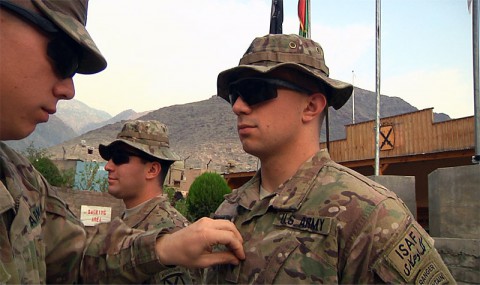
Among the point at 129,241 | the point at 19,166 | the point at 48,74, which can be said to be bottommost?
the point at 129,241

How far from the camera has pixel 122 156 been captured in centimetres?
458

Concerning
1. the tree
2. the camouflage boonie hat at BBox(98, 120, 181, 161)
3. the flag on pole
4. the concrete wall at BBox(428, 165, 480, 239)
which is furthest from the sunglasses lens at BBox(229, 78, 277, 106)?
the tree

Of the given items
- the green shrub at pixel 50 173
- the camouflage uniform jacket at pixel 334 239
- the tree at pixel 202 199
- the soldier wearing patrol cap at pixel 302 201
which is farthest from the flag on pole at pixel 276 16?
the green shrub at pixel 50 173

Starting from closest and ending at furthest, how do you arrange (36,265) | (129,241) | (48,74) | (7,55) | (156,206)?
1. (7,55)
2. (48,74)
3. (36,265)
4. (129,241)
5. (156,206)

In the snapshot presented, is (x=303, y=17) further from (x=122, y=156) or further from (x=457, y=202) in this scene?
(x=122, y=156)

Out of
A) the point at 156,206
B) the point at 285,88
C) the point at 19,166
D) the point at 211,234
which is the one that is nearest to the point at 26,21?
the point at 19,166

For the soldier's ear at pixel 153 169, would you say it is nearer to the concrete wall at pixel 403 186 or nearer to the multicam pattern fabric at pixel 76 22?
the multicam pattern fabric at pixel 76 22

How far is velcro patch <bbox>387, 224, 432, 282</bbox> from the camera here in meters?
1.97

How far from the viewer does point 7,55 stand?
1.51 metres

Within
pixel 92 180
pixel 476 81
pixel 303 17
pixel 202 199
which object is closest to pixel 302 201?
pixel 476 81

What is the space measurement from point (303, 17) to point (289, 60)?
32.4ft

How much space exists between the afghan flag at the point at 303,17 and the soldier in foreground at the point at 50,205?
33.1 feet

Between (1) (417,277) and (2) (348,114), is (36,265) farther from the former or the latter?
(2) (348,114)

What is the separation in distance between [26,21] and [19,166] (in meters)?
0.68
